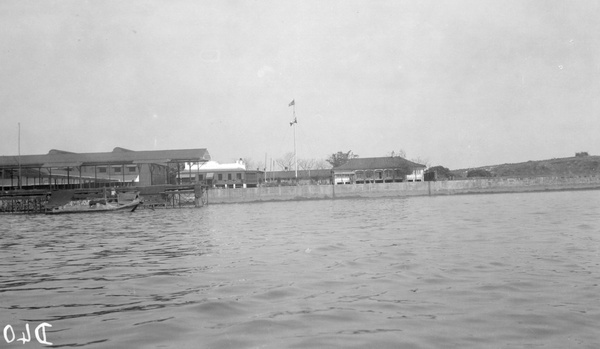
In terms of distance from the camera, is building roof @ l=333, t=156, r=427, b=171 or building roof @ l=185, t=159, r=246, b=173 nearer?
building roof @ l=333, t=156, r=427, b=171

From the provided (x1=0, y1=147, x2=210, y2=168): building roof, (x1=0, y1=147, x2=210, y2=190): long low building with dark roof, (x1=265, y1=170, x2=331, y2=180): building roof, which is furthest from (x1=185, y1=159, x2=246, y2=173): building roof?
(x1=0, y1=147, x2=210, y2=168): building roof

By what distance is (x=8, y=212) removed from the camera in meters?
49.1

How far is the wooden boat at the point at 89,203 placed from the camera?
4122 centimetres

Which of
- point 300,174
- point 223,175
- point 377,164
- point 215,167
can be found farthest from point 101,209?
point 300,174

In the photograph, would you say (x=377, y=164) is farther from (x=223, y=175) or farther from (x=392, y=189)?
(x=223, y=175)

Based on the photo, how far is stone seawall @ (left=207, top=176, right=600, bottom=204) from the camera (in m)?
64.8

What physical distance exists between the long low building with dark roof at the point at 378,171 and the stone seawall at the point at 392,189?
1314cm

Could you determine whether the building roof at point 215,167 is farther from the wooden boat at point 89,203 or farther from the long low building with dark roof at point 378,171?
the wooden boat at point 89,203

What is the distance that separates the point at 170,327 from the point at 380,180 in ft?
257

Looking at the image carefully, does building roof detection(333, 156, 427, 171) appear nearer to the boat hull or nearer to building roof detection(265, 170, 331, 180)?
building roof detection(265, 170, 331, 180)

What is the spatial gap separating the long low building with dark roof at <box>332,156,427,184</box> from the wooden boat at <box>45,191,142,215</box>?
41499 millimetres

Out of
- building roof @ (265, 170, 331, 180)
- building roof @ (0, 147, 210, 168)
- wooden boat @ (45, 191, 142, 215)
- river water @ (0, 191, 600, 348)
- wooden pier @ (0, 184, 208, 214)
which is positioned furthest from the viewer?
building roof @ (265, 170, 331, 180)

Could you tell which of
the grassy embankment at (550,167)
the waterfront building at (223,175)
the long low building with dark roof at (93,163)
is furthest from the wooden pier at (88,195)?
the grassy embankment at (550,167)

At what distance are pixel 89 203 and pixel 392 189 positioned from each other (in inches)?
1399
